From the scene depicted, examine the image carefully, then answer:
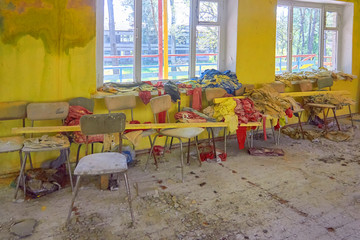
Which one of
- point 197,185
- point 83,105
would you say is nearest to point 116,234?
point 197,185

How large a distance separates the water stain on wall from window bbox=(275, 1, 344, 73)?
3704 mm

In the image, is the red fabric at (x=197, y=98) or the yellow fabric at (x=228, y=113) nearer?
the yellow fabric at (x=228, y=113)

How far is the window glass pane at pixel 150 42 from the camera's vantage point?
15.4ft

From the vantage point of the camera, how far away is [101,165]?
8.73 ft

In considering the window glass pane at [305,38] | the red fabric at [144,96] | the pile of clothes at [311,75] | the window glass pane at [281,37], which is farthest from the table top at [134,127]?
the window glass pane at [305,38]

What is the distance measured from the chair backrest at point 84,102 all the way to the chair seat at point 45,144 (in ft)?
2.04

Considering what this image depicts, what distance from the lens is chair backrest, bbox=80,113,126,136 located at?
9.35 feet

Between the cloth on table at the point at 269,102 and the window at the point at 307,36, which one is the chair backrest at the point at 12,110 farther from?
the window at the point at 307,36

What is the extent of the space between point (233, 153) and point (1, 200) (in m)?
3.00

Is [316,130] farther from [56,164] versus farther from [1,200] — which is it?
[1,200]

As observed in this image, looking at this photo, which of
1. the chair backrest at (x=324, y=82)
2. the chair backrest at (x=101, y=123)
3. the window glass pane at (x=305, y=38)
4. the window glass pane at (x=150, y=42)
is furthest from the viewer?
the window glass pane at (x=305, y=38)

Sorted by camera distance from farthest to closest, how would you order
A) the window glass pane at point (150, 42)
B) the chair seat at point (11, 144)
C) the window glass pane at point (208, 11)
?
the window glass pane at point (208, 11) → the window glass pane at point (150, 42) → the chair seat at point (11, 144)

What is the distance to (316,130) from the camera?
19.5ft

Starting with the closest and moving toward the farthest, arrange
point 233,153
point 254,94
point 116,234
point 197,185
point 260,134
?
point 116,234 → point 197,185 → point 233,153 → point 254,94 → point 260,134
